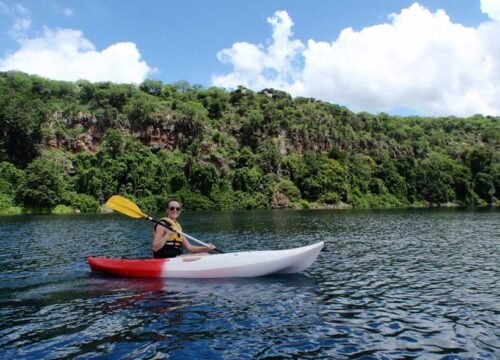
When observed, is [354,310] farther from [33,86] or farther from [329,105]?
[329,105]

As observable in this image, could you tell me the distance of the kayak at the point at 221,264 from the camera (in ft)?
48.2

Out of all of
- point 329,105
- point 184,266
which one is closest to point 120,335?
point 184,266

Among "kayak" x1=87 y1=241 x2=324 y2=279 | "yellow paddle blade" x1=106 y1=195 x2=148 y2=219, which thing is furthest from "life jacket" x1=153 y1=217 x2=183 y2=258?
"yellow paddle blade" x1=106 y1=195 x2=148 y2=219

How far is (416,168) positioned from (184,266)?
11561 centimetres

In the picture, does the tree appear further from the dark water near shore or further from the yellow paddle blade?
the yellow paddle blade

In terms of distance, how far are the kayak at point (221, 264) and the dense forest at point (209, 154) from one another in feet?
197

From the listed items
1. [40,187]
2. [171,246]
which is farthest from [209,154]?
[171,246]

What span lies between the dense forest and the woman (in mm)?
60159

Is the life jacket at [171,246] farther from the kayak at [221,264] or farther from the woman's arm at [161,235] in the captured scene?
the kayak at [221,264]

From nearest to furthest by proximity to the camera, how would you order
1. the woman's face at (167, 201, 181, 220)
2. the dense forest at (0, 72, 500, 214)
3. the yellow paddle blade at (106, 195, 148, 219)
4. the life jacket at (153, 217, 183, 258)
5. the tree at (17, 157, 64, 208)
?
1. the woman's face at (167, 201, 181, 220)
2. the life jacket at (153, 217, 183, 258)
3. the yellow paddle blade at (106, 195, 148, 219)
4. the tree at (17, 157, 64, 208)
5. the dense forest at (0, 72, 500, 214)

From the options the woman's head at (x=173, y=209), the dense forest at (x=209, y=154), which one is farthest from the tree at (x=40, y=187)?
the woman's head at (x=173, y=209)

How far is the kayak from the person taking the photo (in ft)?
48.2

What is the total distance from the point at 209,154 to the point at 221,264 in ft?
276

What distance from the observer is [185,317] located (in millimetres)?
10539
